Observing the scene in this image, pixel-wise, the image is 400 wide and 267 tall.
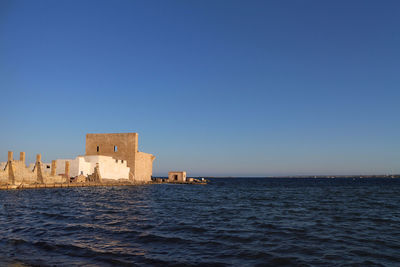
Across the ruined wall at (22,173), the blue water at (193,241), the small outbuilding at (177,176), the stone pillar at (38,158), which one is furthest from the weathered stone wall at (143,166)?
the blue water at (193,241)

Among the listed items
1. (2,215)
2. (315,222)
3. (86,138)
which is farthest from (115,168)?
(315,222)

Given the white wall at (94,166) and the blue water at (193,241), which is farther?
Result: the white wall at (94,166)

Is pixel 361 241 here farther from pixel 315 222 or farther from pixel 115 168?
pixel 115 168

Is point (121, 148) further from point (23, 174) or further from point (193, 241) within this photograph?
point (193, 241)

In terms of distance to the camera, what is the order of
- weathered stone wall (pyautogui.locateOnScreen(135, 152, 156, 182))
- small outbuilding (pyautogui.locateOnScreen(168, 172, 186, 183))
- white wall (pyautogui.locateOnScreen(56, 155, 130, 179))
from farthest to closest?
small outbuilding (pyautogui.locateOnScreen(168, 172, 186, 183)) < weathered stone wall (pyautogui.locateOnScreen(135, 152, 156, 182)) < white wall (pyautogui.locateOnScreen(56, 155, 130, 179))

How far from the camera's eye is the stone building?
50625mm

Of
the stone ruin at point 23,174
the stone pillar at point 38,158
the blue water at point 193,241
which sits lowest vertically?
the blue water at point 193,241

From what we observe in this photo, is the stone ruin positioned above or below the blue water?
above

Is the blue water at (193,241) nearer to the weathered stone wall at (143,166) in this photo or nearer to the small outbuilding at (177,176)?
the weathered stone wall at (143,166)

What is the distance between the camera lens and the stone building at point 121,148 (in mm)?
50625

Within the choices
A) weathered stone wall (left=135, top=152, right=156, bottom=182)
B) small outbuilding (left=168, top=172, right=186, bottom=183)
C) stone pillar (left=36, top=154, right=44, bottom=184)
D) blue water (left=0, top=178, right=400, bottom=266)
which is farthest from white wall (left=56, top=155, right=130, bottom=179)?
blue water (left=0, top=178, right=400, bottom=266)

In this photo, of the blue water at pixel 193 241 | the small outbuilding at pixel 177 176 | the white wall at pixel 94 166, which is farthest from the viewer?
the small outbuilding at pixel 177 176

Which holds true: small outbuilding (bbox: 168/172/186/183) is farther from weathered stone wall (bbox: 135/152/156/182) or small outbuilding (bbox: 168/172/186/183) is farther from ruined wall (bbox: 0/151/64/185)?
ruined wall (bbox: 0/151/64/185)

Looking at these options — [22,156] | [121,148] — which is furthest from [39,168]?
[121,148]
